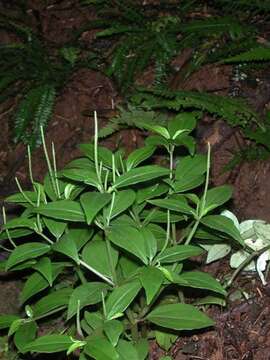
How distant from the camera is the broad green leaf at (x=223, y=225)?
8.63 feet

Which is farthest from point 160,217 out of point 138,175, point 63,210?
point 63,210

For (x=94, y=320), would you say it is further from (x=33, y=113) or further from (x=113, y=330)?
(x=33, y=113)

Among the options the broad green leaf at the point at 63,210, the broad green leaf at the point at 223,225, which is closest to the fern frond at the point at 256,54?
the broad green leaf at the point at 223,225

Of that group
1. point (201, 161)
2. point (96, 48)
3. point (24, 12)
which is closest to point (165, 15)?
point (96, 48)

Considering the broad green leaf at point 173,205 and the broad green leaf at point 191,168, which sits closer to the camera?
the broad green leaf at point 173,205

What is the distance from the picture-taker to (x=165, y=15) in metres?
5.56

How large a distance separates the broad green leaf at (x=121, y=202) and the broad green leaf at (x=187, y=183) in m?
0.32

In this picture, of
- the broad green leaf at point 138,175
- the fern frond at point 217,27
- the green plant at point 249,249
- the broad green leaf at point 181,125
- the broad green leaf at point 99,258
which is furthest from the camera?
the fern frond at point 217,27

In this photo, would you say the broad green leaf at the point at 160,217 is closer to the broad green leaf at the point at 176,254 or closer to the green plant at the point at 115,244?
the green plant at the point at 115,244

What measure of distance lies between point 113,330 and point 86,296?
0.96 ft

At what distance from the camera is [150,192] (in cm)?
282

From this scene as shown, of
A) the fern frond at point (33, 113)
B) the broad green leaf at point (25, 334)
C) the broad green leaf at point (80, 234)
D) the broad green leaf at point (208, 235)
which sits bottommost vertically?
the fern frond at point (33, 113)

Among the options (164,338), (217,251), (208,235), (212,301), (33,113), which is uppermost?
(208,235)

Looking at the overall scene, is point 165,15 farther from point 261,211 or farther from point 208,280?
point 208,280
